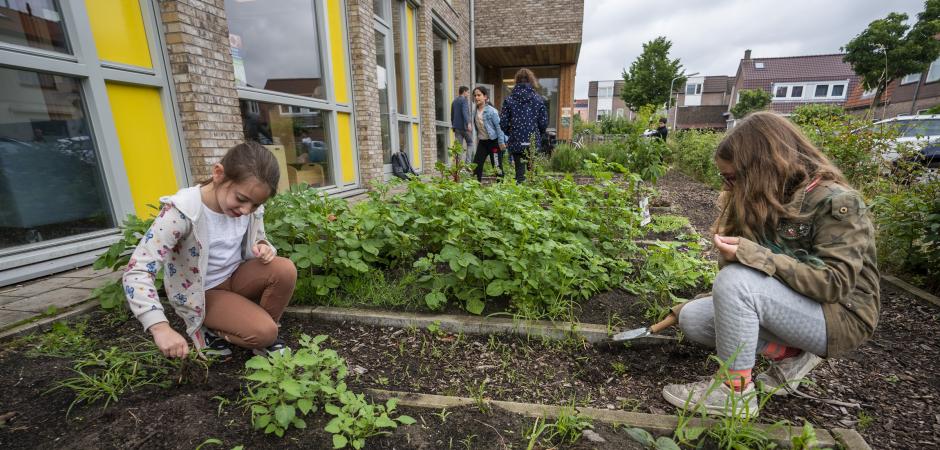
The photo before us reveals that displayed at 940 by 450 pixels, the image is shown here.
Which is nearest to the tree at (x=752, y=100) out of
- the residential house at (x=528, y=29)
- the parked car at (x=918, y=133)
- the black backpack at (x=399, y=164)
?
the parked car at (x=918, y=133)

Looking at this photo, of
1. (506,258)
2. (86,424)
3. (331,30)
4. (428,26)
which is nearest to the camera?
(86,424)

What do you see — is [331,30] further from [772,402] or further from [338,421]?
[772,402]

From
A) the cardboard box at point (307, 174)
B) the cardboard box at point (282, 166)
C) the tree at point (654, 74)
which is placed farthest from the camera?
the tree at point (654, 74)

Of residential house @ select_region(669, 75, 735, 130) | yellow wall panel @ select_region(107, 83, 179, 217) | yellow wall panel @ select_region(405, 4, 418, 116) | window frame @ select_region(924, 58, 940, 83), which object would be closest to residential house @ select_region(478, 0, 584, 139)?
yellow wall panel @ select_region(405, 4, 418, 116)

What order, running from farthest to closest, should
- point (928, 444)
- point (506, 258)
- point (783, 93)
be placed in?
point (783, 93) → point (506, 258) → point (928, 444)

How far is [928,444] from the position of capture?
4.81 ft

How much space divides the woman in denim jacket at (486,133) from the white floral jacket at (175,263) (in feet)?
15.4

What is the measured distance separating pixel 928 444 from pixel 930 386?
556mm

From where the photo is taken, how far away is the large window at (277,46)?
395 centimetres

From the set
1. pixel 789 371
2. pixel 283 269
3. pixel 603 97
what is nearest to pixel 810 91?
pixel 603 97

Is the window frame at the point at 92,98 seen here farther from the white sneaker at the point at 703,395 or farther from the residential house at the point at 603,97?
the residential house at the point at 603,97

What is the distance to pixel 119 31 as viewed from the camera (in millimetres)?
2838

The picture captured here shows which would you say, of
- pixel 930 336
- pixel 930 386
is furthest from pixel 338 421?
pixel 930 336

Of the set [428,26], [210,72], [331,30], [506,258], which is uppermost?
[428,26]
